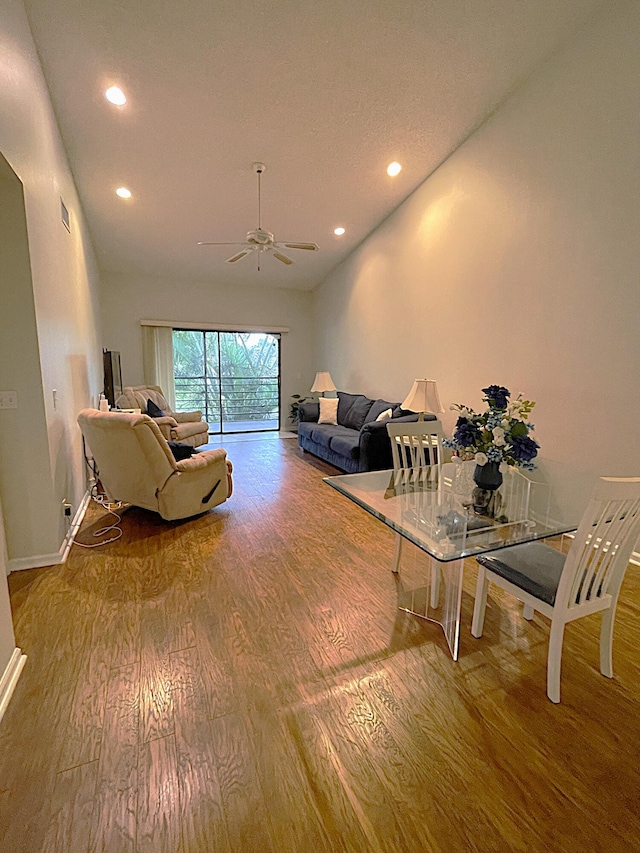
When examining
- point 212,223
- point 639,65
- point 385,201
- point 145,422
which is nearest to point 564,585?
point 145,422

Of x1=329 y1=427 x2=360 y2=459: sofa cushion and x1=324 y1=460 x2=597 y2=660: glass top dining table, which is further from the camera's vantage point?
x1=329 y1=427 x2=360 y2=459: sofa cushion

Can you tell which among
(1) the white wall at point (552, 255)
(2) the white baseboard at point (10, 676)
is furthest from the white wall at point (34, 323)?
(1) the white wall at point (552, 255)

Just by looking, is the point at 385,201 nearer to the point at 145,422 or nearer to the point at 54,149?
the point at 54,149

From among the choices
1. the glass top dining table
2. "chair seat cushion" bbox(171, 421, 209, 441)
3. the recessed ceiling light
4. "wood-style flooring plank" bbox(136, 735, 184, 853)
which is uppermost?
the recessed ceiling light

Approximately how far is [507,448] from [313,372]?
6.61m

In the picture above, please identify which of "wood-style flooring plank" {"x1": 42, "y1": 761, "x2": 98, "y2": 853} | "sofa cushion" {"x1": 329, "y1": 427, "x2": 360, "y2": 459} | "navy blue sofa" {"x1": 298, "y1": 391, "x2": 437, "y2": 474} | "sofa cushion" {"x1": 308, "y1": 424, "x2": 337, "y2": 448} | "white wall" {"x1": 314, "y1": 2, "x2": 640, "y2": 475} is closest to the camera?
"wood-style flooring plank" {"x1": 42, "y1": 761, "x2": 98, "y2": 853}

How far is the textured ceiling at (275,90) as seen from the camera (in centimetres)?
269

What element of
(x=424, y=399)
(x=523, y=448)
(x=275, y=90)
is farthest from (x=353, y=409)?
(x=523, y=448)

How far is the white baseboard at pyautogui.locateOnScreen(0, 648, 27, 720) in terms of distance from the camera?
1.52 m

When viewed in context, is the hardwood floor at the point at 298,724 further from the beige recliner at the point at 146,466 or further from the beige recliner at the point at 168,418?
the beige recliner at the point at 168,418

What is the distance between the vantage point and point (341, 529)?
3.25m

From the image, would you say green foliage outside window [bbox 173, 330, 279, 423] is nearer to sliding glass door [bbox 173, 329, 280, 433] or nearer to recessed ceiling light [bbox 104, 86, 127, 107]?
sliding glass door [bbox 173, 329, 280, 433]

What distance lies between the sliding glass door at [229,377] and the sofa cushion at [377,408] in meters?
3.13

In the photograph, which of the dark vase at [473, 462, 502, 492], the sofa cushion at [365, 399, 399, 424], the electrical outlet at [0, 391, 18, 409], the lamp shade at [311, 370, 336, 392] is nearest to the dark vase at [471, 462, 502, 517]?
the dark vase at [473, 462, 502, 492]
